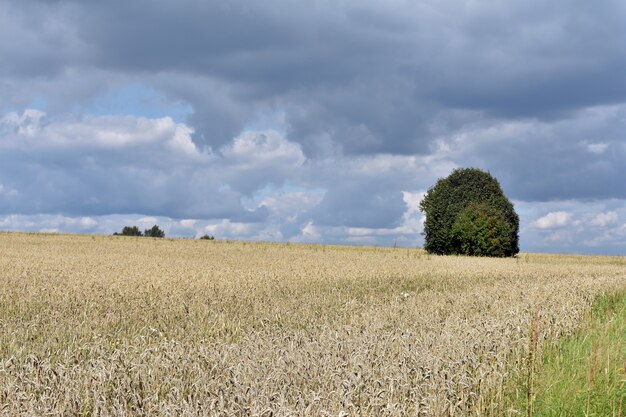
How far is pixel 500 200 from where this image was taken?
5722cm

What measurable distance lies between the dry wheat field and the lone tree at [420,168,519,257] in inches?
1320

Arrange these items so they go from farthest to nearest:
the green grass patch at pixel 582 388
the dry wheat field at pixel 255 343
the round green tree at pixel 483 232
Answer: the round green tree at pixel 483 232
the green grass patch at pixel 582 388
the dry wheat field at pixel 255 343

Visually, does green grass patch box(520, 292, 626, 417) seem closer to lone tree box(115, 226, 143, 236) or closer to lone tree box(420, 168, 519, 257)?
lone tree box(420, 168, 519, 257)

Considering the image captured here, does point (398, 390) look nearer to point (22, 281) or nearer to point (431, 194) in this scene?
point (22, 281)

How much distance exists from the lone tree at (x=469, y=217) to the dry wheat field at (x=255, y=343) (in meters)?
33.5

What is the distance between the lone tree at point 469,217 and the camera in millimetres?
53000

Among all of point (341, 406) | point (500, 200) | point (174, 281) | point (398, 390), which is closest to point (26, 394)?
point (341, 406)

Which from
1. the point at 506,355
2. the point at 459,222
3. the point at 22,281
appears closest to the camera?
the point at 506,355

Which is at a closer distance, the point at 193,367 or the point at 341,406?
the point at 341,406

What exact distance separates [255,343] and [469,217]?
48131 millimetres

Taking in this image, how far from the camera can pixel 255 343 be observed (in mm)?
8062

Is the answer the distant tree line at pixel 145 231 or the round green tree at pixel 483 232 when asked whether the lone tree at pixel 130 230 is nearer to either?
the distant tree line at pixel 145 231

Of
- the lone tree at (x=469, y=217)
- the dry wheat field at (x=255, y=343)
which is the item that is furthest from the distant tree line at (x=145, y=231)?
the dry wheat field at (x=255, y=343)

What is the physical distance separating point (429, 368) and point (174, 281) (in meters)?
12.3
